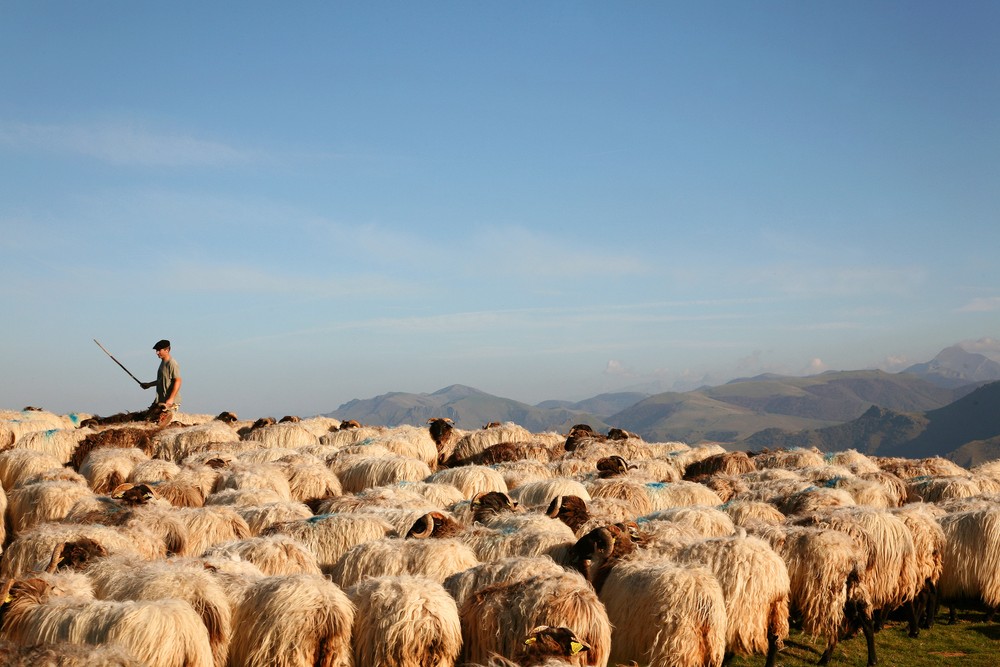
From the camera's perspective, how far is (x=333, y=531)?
40.7 feet

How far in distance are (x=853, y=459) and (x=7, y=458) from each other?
19.6 metres

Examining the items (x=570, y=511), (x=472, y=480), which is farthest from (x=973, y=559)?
(x=472, y=480)

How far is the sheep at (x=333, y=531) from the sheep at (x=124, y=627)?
13.7 ft

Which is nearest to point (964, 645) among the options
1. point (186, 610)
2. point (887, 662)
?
point (887, 662)

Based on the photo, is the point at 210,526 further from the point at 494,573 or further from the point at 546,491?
the point at 546,491

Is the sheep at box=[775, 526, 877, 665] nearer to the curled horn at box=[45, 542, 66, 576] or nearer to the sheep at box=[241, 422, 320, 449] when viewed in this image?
the curled horn at box=[45, 542, 66, 576]

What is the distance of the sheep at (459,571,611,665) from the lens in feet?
28.6

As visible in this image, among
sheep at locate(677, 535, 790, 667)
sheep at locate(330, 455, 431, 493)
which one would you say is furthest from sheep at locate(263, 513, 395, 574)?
sheep at locate(330, 455, 431, 493)

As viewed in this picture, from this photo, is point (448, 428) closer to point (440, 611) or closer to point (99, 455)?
point (99, 455)

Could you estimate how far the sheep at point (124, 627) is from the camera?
7363 mm

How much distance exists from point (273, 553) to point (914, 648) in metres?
9.73

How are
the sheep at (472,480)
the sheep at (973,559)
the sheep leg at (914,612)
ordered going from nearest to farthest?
the sheep leg at (914,612) < the sheep at (973,559) < the sheep at (472,480)

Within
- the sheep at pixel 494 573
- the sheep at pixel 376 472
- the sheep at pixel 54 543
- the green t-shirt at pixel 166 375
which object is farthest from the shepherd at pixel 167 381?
the sheep at pixel 494 573

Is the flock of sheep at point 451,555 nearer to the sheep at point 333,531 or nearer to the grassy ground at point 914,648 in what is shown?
the sheep at point 333,531
